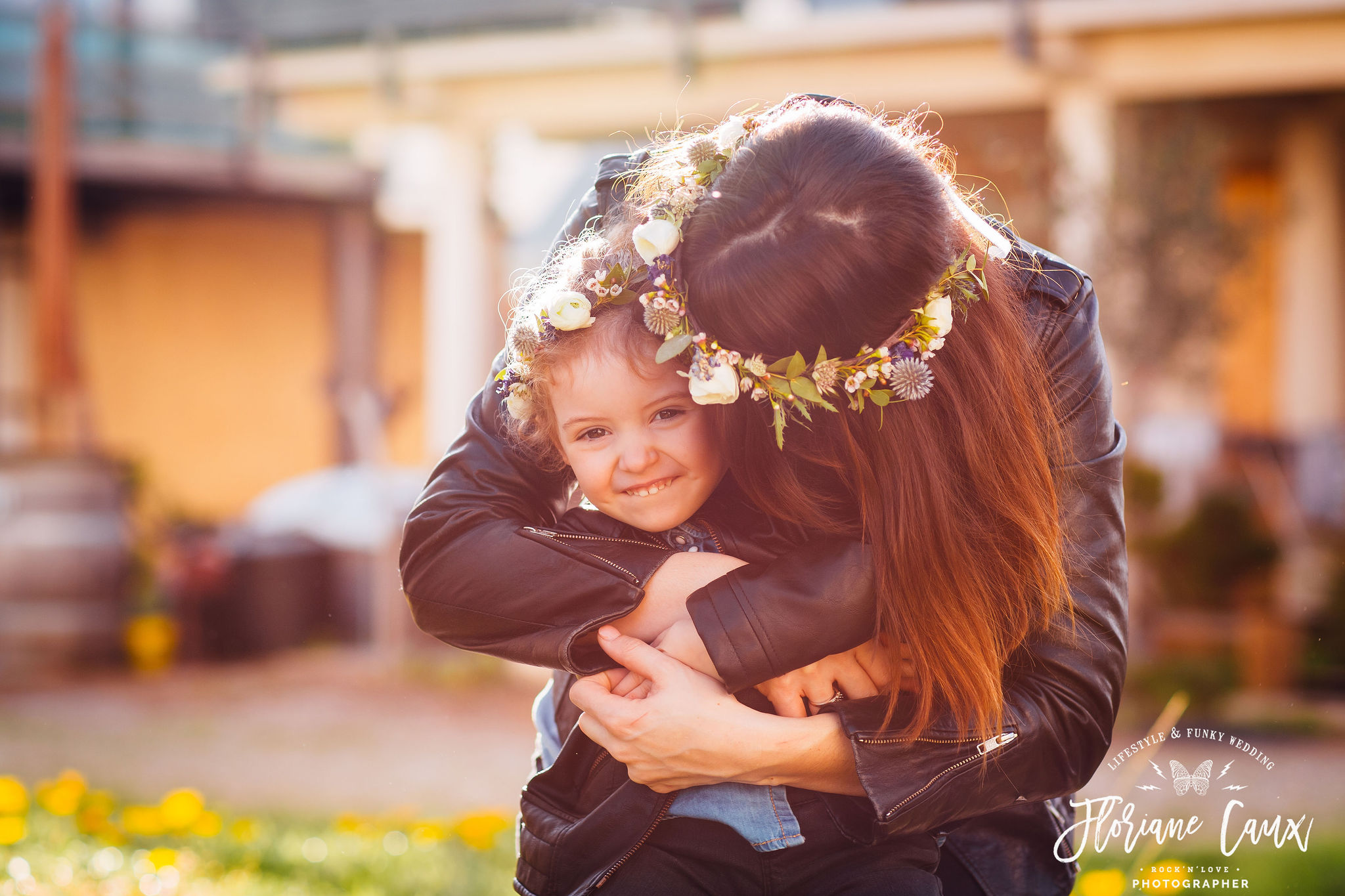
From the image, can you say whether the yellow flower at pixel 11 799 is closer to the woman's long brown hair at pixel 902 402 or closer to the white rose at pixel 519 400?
the white rose at pixel 519 400

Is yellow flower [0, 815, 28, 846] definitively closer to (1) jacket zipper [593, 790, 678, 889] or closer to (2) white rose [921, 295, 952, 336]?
(1) jacket zipper [593, 790, 678, 889]

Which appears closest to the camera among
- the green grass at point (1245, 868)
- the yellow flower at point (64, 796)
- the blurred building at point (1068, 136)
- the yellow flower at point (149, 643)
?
the green grass at point (1245, 868)

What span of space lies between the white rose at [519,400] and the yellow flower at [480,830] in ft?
7.04

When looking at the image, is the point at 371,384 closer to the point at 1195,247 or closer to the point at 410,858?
the point at 1195,247

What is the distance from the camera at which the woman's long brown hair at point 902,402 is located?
159cm

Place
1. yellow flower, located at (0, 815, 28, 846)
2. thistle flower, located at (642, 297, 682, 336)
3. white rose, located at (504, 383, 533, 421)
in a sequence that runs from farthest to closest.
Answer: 1. yellow flower, located at (0, 815, 28, 846)
2. white rose, located at (504, 383, 533, 421)
3. thistle flower, located at (642, 297, 682, 336)

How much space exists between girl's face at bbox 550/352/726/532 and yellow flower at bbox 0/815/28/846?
2720mm

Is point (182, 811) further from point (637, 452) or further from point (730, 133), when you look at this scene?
point (730, 133)

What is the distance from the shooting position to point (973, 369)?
5.43 ft

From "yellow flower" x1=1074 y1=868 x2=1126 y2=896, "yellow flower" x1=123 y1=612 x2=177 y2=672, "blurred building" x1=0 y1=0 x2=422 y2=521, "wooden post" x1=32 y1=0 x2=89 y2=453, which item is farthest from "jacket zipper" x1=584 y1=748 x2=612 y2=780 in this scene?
"blurred building" x1=0 y1=0 x2=422 y2=521

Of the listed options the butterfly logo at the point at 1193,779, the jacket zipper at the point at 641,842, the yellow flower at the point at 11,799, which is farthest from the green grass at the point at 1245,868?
the yellow flower at the point at 11,799

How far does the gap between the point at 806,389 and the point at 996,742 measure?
0.53m

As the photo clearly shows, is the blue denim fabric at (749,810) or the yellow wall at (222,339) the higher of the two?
the yellow wall at (222,339)

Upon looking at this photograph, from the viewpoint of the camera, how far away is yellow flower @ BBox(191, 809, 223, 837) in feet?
12.1
